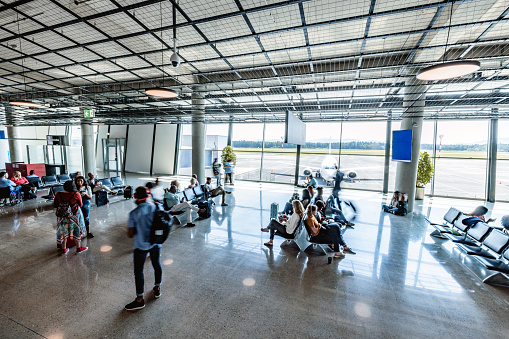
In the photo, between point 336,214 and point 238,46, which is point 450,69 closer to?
point 336,214

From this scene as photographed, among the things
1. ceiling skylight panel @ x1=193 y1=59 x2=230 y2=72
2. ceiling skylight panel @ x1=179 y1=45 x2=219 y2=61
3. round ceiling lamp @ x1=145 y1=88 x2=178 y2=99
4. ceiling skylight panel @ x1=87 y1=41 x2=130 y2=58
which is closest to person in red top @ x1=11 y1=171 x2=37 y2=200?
ceiling skylight panel @ x1=87 y1=41 x2=130 y2=58

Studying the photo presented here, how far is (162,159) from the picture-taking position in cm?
1920

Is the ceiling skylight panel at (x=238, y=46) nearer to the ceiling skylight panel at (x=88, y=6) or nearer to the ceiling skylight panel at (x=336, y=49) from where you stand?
the ceiling skylight panel at (x=336, y=49)

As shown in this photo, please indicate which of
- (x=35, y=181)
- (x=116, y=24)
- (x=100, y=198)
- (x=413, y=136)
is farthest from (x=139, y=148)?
(x=413, y=136)

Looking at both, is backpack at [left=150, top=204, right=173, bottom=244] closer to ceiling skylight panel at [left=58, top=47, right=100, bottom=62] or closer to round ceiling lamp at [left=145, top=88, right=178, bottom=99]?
round ceiling lamp at [left=145, top=88, right=178, bottom=99]

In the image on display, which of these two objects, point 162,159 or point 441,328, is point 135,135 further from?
point 441,328

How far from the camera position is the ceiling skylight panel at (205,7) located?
4785mm

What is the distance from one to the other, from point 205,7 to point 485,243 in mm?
8154

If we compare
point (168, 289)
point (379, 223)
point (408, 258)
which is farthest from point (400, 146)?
point (168, 289)

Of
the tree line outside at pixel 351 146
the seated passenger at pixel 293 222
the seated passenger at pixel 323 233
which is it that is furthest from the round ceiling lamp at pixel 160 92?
the tree line outside at pixel 351 146

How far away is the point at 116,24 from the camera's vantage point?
576 centimetres

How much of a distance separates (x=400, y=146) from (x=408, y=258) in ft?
20.6

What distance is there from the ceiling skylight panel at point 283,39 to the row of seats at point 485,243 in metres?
6.59

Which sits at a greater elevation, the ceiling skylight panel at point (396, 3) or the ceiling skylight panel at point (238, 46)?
the ceiling skylight panel at point (238, 46)
